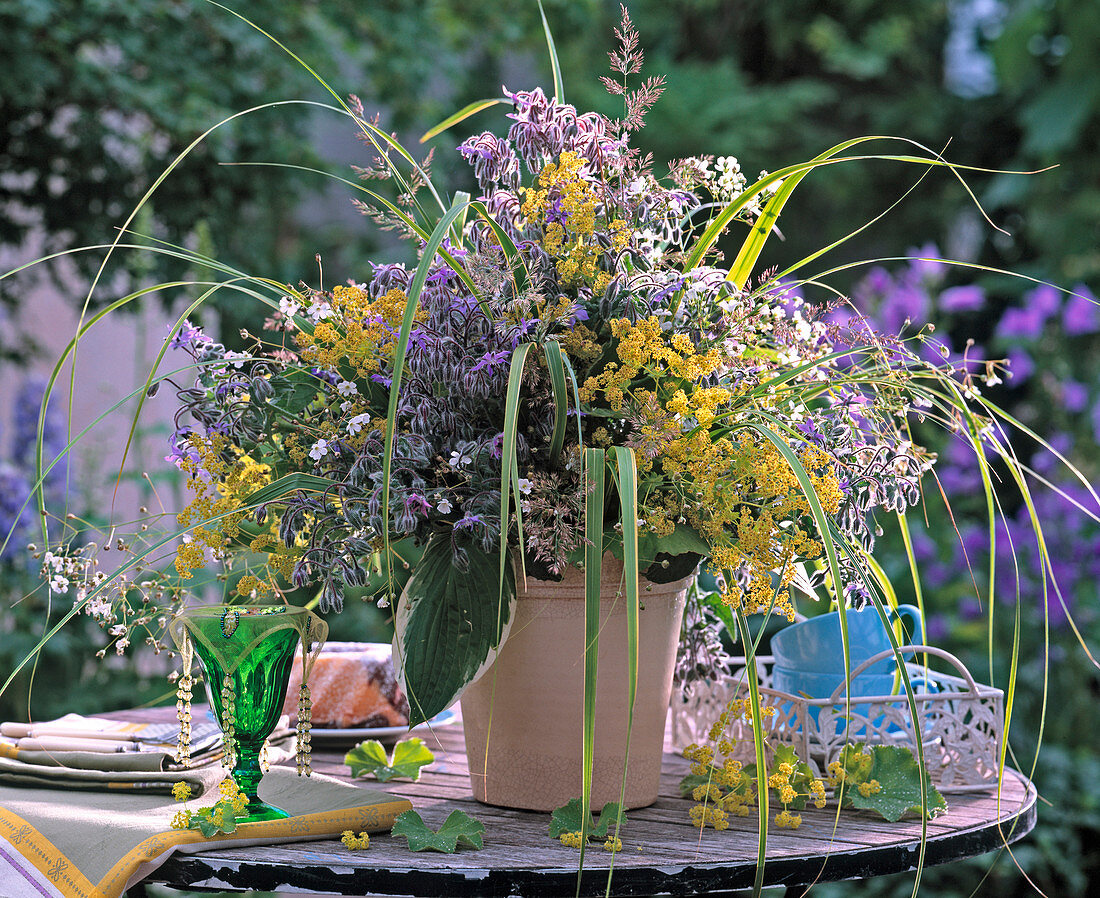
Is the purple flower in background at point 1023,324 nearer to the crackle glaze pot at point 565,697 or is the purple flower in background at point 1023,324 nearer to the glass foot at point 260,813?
the crackle glaze pot at point 565,697

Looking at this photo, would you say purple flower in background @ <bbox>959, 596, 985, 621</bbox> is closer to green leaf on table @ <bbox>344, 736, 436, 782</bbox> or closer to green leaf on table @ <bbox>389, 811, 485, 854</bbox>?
green leaf on table @ <bbox>344, 736, 436, 782</bbox>

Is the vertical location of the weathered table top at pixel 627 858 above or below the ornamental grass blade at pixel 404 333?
below

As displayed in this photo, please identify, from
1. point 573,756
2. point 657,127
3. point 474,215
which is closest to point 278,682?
point 573,756

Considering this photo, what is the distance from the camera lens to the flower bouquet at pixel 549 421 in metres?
0.90

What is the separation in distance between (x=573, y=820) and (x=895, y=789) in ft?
1.05

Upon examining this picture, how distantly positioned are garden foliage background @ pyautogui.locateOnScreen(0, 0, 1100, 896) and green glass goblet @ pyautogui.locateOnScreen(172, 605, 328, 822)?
3.73 ft

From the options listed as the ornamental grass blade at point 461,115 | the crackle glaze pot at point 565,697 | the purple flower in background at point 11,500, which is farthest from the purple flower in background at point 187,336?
the purple flower in background at point 11,500

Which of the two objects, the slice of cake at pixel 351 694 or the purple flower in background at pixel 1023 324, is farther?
the purple flower in background at pixel 1023 324

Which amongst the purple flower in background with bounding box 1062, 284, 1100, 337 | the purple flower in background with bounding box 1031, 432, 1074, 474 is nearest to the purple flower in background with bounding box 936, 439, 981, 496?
the purple flower in background with bounding box 1031, 432, 1074, 474

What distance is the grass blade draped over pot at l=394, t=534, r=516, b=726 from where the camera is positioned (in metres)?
0.90

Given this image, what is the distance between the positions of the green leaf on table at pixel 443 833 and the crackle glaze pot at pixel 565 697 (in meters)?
0.08

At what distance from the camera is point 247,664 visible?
0.88 m

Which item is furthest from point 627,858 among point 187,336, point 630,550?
point 187,336

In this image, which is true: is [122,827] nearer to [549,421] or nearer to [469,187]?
[549,421]
